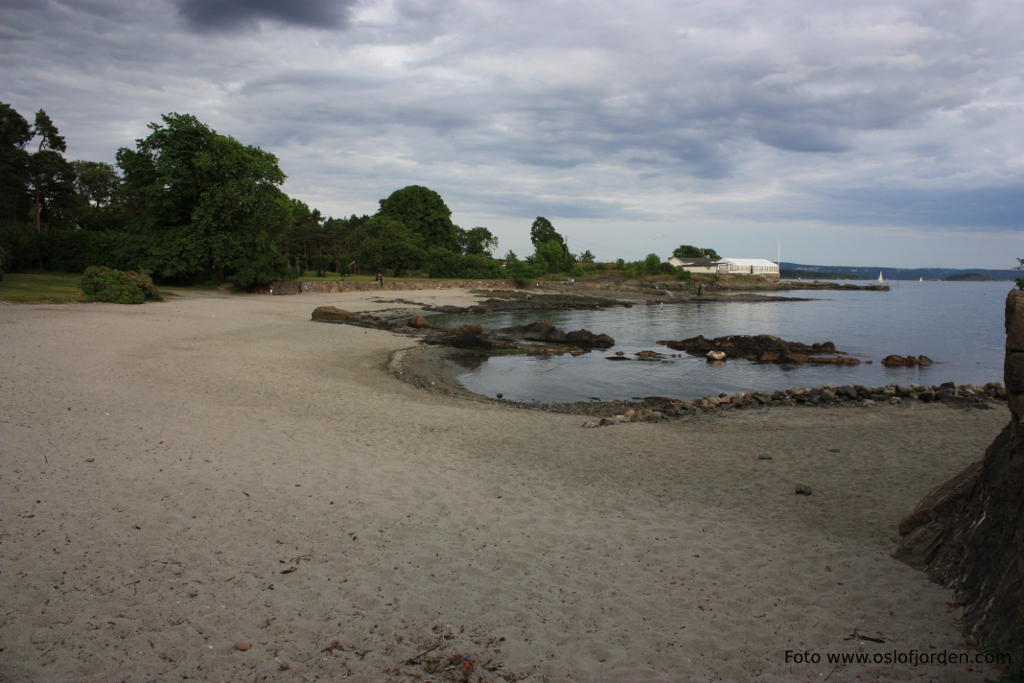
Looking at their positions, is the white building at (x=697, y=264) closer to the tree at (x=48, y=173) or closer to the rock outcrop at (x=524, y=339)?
the rock outcrop at (x=524, y=339)

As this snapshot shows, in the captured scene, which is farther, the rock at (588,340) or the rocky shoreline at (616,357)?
the rock at (588,340)

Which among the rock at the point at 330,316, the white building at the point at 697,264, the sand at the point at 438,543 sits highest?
the white building at the point at 697,264

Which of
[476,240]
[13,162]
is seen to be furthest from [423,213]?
[13,162]

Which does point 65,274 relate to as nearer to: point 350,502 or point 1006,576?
point 350,502

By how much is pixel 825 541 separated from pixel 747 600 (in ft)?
6.37

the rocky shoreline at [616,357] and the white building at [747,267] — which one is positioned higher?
the white building at [747,267]

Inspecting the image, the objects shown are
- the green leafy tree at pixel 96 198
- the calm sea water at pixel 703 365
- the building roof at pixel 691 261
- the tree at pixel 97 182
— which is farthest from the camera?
the building roof at pixel 691 261

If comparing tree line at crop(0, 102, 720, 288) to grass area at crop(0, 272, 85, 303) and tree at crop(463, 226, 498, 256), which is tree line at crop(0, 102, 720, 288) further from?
tree at crop(463, 226, 498, 256)

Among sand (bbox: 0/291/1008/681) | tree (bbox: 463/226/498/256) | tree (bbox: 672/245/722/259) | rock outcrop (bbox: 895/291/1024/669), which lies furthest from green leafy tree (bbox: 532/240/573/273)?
rock outcrop (bbox: 895/291/1024/669)

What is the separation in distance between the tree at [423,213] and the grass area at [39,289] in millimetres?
50517

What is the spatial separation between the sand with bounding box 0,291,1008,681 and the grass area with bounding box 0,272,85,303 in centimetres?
1786

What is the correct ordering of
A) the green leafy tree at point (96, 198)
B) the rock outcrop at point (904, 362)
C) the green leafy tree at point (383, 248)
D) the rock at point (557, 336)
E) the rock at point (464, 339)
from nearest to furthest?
the rock outcrop at point (904, 362) < the rock at point (464, 339) < the rock at point (557, 336) < the green leafy tree at point (96, 198) < the green leafy tree at point (383, 248)

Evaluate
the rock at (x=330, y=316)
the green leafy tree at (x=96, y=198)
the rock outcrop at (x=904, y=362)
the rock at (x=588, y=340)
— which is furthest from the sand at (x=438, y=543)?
the green leafy tree at (x=96, y=198)

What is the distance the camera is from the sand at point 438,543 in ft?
14.0
